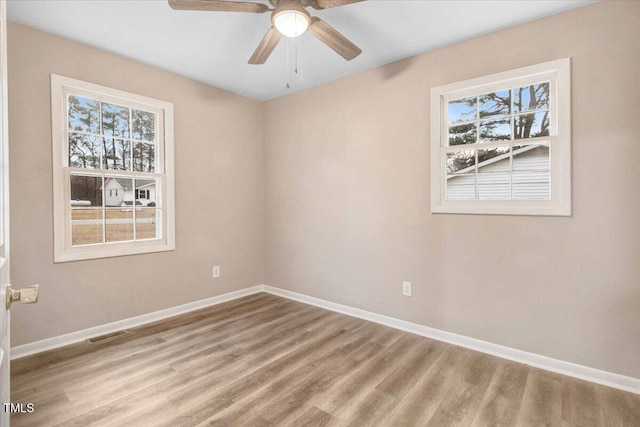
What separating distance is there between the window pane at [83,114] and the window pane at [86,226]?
734mm

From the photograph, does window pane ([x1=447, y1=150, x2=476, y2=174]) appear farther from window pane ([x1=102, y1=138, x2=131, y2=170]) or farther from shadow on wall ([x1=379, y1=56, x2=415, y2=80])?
window pane ([x1=102, y1=138, x2=131, y2=170])

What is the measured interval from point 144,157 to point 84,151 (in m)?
0.51

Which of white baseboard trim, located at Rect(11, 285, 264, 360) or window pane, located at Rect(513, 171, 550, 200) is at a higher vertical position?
window pane, located at Rect(513, 171, 550, 200)

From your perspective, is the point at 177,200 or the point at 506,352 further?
the point at 177,200

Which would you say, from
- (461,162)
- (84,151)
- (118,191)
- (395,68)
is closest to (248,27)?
(395,68)

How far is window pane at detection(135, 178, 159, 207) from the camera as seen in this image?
323 centimetres

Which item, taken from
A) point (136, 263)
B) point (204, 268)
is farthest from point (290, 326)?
point (136, 263)

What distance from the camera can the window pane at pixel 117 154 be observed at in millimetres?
2994

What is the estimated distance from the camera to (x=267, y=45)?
2.25 m

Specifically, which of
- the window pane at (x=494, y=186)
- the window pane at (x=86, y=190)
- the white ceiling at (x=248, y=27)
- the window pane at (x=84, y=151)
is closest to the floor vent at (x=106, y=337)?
the window pane at (x=86, y=190)

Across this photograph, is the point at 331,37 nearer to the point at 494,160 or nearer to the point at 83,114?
the point at 494,160

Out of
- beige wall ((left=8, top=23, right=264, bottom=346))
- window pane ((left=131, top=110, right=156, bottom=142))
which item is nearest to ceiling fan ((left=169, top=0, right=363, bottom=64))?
beige wall ((left=8, top=23, right=264, bottom=346))

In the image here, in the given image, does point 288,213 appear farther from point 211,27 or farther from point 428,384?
point 428,384

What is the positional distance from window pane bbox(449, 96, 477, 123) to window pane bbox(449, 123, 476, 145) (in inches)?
2.5
